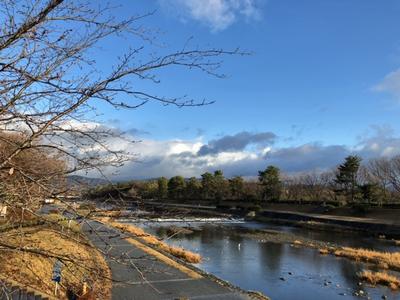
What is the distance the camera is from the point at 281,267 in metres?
21.6

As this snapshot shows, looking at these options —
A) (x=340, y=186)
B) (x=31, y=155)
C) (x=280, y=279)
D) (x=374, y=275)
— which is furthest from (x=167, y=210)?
(x=340, y=186)

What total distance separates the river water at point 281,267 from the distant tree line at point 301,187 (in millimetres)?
16328

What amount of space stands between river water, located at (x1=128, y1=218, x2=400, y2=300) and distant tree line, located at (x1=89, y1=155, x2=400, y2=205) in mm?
16328

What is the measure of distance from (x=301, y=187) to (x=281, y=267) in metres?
60.6

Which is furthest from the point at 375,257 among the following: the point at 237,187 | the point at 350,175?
the point at 237,187

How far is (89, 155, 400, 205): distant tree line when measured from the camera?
58.2 meters

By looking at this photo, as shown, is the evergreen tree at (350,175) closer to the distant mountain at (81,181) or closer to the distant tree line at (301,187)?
the distant tree line at (301,187)

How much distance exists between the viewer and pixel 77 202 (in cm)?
307

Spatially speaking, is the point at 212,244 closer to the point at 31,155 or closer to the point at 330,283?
the point at 330,283

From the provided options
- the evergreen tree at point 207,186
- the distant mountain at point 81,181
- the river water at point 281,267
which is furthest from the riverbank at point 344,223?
the distant mountain at point 81,181

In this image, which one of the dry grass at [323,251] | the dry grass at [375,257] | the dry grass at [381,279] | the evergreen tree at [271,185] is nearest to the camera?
the dry grass at [381,279]

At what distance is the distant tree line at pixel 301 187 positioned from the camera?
5822 centimetres

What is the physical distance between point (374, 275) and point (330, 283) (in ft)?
7.90

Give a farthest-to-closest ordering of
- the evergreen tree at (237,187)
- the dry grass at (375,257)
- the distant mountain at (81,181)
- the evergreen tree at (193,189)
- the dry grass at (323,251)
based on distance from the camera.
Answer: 1. the evergreen tree at (193,189)
2. the evergreen tree at (237,187)
3. the dry grass at (323,251)
4. the dry grass at (375,257)
5. the distant mountain at (81,181)
